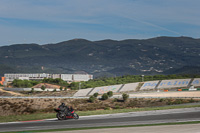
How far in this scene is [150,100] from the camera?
342 ft

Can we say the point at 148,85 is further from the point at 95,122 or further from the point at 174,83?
the point at 95,122

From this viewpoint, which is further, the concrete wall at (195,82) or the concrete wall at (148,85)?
the concrete wall at (148,85)

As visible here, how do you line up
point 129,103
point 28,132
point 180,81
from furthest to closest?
point 180,81, point 129,103, point 28,132

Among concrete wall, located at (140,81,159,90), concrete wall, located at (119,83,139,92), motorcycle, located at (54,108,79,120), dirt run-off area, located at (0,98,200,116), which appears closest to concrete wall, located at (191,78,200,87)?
concrete wall, located at (140,81,159,90)

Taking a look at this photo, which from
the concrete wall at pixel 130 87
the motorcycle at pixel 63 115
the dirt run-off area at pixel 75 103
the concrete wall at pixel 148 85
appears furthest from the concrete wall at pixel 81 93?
the motorcycle at pixel 63 115

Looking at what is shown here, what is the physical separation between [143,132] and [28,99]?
283 feet

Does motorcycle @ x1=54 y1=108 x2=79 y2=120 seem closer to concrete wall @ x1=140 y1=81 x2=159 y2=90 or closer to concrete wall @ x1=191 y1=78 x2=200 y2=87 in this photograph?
concrete wall @ x1=191 y1=78 x2=200 y2=87

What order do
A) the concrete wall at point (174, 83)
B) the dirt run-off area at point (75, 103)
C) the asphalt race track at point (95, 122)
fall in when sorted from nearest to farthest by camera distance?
1. the asphalt race track at point (95, 122)
2. the dirt run-off area at point (75, 103)
3. the concrete wall at point (174, 83)

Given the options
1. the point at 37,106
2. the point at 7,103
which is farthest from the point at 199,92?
the point at 7,103

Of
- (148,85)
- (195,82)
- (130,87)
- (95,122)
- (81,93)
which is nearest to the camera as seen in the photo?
(95,122)

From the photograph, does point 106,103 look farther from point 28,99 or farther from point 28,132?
point 28,132

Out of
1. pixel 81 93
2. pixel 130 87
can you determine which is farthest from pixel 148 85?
pixel 81 93

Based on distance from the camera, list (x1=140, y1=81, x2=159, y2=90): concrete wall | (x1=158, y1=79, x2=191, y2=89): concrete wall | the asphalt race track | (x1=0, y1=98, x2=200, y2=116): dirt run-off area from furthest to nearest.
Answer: (x1=140, y1=81, x2=159, y2=90): concrete wall
(x1=158, y1=79, x2=191, y2=89): concrete wall
(x1=0, y1=98, x2=200, y2=116): dirt run-off area
the asphalt race track

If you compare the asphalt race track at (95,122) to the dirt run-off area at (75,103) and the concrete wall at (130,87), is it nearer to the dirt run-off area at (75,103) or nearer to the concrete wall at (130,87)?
the dirt run-off area at (75,103)
